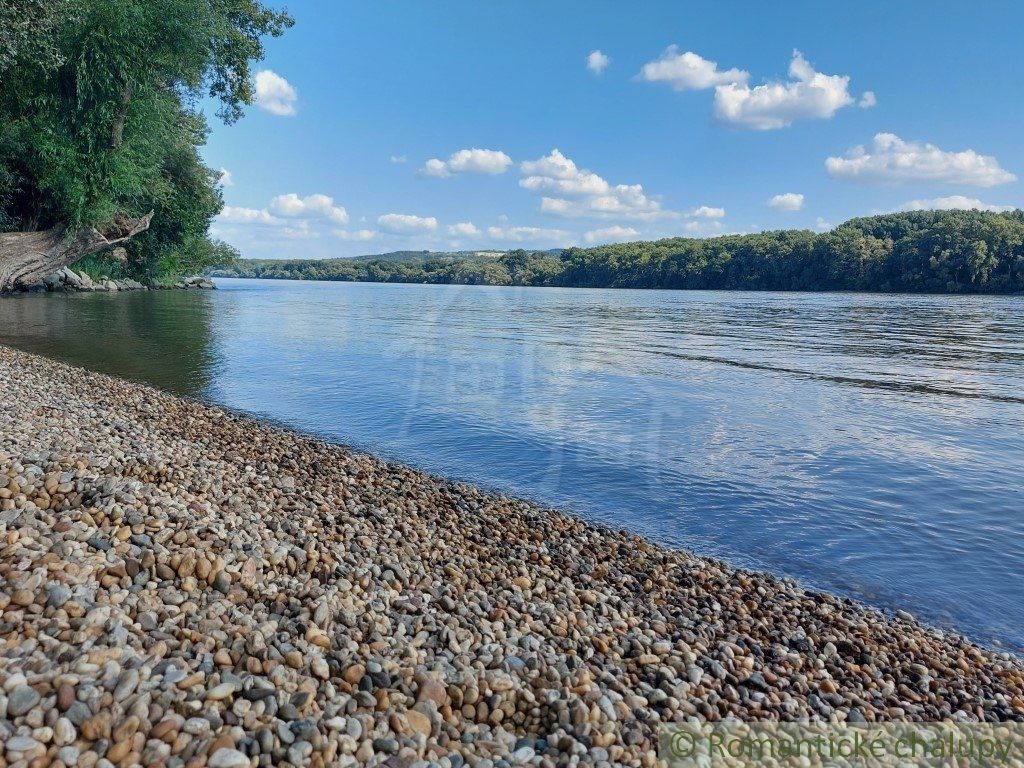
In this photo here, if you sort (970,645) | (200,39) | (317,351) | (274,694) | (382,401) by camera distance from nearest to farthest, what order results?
(274,694) → (970,645) → (382,401) → (200,39) → (317,351)

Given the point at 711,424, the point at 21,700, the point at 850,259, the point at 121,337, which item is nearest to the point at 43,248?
the point at 121,337

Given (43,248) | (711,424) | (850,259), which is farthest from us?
(850,259)

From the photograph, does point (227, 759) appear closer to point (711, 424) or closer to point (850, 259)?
point (711, 424)

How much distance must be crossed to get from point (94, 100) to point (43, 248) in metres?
10.5

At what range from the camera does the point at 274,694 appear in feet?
14.6

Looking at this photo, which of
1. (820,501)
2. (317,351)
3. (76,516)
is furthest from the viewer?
(317,351)

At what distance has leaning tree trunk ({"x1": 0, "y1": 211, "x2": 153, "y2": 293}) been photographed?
3372 centimetres

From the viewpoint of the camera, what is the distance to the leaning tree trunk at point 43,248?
33.7m

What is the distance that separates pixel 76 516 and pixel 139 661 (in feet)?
8.83

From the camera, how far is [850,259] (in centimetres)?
12019

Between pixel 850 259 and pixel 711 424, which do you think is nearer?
pixel 711 424

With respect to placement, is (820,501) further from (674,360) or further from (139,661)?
(674,360)

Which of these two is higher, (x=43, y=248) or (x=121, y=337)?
(x=43, y=248)

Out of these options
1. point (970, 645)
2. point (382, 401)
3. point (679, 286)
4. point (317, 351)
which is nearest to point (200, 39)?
point (317, 351)
